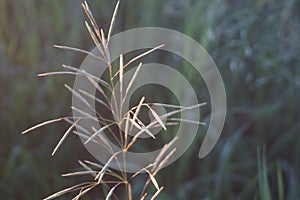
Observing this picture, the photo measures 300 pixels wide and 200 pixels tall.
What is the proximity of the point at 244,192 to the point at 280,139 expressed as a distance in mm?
219

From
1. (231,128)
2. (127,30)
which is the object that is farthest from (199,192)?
(127,30)

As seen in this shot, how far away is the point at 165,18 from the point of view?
6.08ft

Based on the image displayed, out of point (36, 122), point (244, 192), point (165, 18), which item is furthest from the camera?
point (165, 18)

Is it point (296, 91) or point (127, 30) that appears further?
point (127, 30)

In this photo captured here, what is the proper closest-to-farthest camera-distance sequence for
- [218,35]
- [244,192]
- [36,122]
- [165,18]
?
[244,192] → [36,122] → [218,35] → [165,18]

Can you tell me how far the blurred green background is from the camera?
1474 millimetres

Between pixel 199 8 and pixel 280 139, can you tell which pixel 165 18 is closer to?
pixel 199 8

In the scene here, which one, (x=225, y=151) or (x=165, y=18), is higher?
(x=165, y=18)

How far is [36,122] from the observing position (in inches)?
62.4

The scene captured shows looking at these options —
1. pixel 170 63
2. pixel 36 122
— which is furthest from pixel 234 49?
pixel 36 122

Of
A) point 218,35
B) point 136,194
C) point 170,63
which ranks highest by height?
point 218,35

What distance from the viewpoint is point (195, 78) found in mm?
1668

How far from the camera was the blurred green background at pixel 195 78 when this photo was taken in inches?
58.0

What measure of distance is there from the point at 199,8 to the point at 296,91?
1.21 feet
